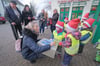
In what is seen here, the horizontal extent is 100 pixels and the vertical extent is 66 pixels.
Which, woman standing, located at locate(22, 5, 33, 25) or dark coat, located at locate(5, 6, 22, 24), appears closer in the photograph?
dark coat, located at locate(5, 6, 22, 24)

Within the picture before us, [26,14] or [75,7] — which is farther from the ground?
[75,7]

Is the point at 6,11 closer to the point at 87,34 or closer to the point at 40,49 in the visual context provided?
the point at 40,49

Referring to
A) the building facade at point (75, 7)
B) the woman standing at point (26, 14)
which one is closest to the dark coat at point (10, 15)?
the woman standing at point (26, 14)

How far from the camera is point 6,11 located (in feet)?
7.35

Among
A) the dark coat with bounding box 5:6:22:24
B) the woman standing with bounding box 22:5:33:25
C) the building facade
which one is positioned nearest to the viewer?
the dark coat with bounding box 5:6:22:24

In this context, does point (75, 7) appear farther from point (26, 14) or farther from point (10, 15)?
point (10, 15)

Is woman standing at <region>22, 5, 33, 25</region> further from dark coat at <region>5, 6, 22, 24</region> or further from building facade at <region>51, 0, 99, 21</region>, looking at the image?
building facade at <region>51, 0, 99, 21</region>

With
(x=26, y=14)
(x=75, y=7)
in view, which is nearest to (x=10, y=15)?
(x=26, y=14)

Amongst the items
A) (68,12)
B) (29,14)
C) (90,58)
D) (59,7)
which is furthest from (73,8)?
(90,58)

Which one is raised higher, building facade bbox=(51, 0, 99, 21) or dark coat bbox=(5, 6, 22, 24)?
building facade bbox=(51, 0, 99, 21)

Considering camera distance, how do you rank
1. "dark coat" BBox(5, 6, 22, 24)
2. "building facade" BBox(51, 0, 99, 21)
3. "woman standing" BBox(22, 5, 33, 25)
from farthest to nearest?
"building facade" BBox(51, 0, 99, 21)
"woman standing" BBox(22, 5, 33, 25)
"dark coat" BBox(5, 6, 22, 24)

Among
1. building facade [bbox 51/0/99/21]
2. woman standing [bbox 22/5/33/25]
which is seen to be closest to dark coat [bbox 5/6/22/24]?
woman standing [bbox 22/5/33/25]

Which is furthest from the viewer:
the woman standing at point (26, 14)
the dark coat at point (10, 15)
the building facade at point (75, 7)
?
the building facade at point (75, 7)

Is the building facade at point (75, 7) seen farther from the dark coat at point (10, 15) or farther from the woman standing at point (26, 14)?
the dark coat at point (10, 15)
